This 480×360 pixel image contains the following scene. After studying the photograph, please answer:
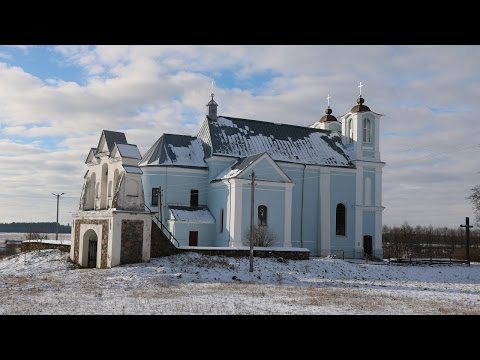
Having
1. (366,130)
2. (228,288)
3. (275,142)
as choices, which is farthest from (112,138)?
(366,130)

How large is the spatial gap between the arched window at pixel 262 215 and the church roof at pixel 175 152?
20.3 feet

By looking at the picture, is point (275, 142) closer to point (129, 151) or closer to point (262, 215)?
point (262, 215)

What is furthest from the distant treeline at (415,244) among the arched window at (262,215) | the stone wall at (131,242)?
the stone wall at (131,242)

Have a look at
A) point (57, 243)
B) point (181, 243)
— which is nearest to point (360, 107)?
point (181, 243)

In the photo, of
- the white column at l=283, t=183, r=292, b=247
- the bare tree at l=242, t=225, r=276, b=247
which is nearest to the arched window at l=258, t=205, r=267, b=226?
the bare tree at l=242, t=225, r=276, b=247

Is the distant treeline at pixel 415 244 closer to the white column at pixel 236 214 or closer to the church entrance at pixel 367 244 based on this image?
the church entrance at pixel 367 244

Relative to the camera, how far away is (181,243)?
122 feet

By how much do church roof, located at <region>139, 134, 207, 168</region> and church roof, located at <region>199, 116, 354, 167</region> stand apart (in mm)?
1245

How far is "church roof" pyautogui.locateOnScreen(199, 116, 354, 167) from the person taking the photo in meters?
41.6

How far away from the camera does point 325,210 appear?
1694 inches
